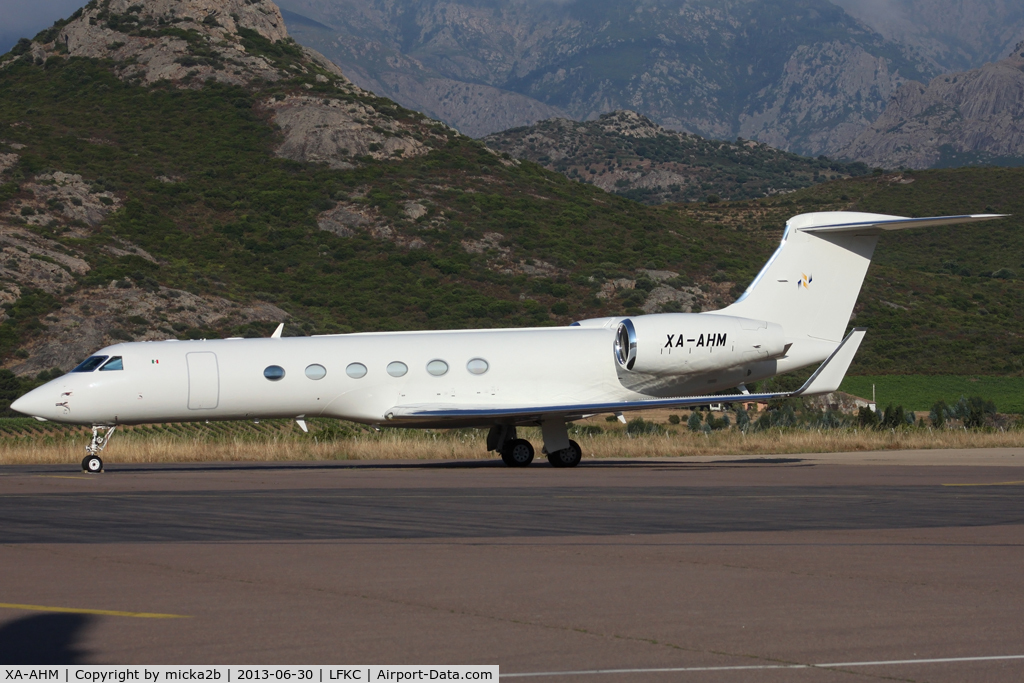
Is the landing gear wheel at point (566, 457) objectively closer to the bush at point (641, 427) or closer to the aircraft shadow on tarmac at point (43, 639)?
the aircraft shadow on tarmac at point (43, 639)

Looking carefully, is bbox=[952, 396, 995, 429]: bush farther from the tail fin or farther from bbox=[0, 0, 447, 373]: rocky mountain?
bbox=[0, 0, 447, 373]: rocky mountain

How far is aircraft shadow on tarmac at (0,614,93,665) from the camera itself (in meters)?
6.01

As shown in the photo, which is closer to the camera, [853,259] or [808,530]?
[808,530]

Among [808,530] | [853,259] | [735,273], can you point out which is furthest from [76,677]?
[735,273]

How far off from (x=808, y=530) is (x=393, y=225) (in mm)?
68204

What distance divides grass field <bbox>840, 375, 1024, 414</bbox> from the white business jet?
29.2m

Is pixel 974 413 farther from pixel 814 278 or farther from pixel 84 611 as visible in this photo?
pixel 84 611

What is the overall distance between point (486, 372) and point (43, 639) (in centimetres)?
1641

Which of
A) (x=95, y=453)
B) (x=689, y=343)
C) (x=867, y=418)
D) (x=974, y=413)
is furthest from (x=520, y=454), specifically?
(x=974, y=413)

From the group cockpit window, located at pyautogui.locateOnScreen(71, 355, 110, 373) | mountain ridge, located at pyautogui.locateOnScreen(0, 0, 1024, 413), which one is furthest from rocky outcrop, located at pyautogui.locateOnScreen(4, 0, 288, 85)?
cockpit window, located at pyautogui.locateOnScreen(71, 355, 110, 373)

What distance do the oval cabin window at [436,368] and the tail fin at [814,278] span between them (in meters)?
6.29

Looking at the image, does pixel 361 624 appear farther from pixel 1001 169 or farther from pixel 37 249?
pixel 1001 169

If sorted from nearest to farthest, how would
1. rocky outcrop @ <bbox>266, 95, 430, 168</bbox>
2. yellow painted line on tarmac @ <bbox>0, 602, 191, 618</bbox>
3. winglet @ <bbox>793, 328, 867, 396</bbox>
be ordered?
yellow painted line on tarmac @ <bbox>0, 602, 191, 618</bbox>, winglet @ <bbox>793, 328, 867, 396</bbox>, rocky outcrop @ <bbox>266, 95, 430, 168</bbox>

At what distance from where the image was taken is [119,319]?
58.0 metres
